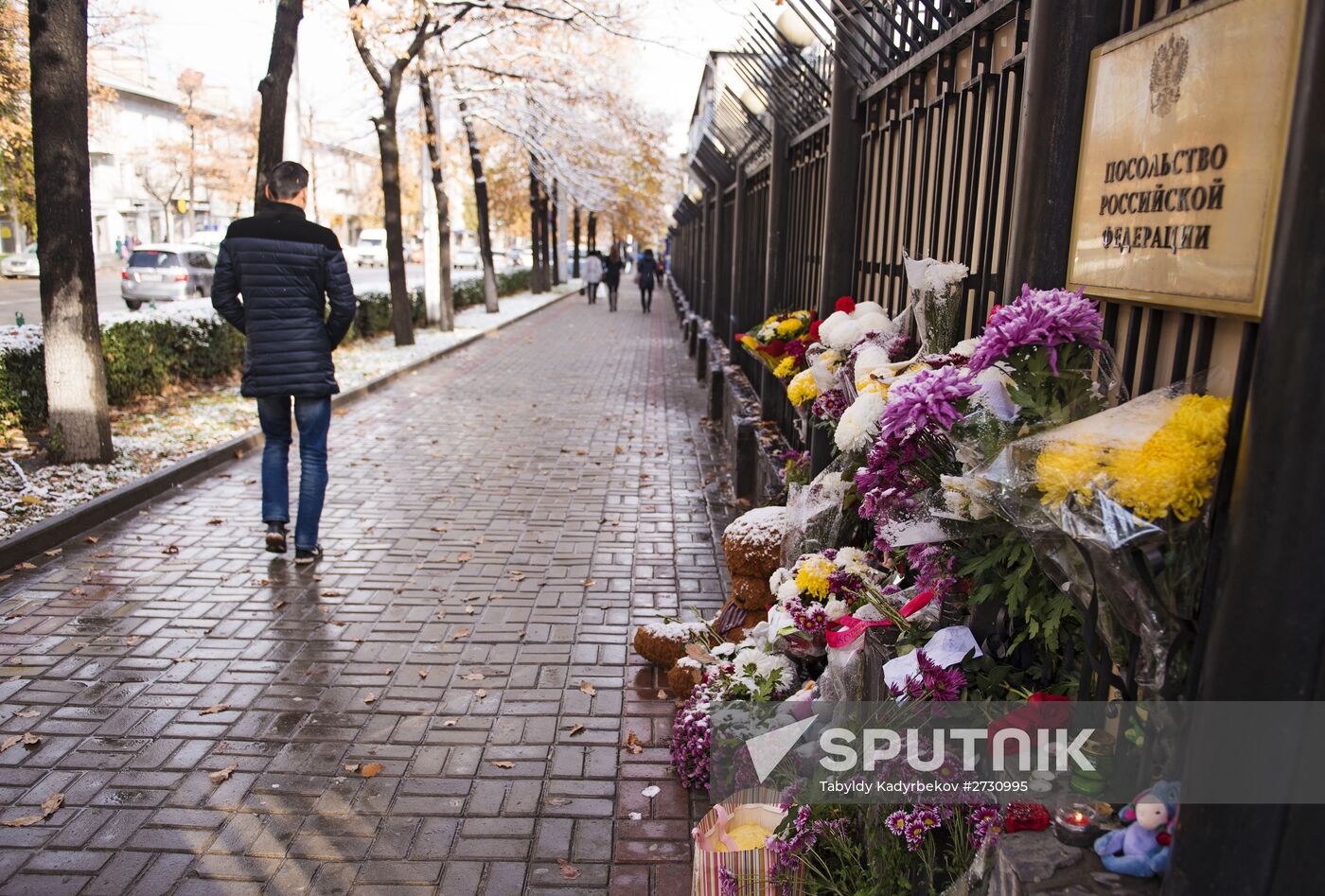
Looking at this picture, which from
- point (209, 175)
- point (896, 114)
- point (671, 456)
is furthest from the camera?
point (209, 175)

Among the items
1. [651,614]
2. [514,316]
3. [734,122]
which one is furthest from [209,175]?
[651,614]

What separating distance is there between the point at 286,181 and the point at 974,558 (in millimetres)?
4656

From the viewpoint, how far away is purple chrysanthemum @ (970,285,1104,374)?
7.30 ft

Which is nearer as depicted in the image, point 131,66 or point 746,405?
point 746,405

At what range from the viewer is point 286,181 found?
570cm

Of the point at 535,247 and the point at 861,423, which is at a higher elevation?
the point at 535,247

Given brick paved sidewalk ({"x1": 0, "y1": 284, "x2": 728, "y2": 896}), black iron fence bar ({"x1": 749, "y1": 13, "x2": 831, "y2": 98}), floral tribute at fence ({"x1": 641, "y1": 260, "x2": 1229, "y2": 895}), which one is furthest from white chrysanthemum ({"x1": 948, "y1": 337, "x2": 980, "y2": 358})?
black iron fence bar ({"x1": 749, "y1": 13, "x2": 831, "y2": 98})

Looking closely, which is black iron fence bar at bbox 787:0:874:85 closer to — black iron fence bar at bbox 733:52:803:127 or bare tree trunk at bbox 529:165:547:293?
black iron fence bar at bbox 733:52:803:127

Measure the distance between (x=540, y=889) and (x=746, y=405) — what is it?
5.91 m

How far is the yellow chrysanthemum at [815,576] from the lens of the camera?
3.50 m

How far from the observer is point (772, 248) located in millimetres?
8578

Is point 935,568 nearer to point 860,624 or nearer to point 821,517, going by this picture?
point 860,624

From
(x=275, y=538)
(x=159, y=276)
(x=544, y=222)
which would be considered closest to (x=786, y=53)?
(x=275, y=538)

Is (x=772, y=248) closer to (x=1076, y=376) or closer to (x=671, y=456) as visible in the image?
(x=671, y=456)
